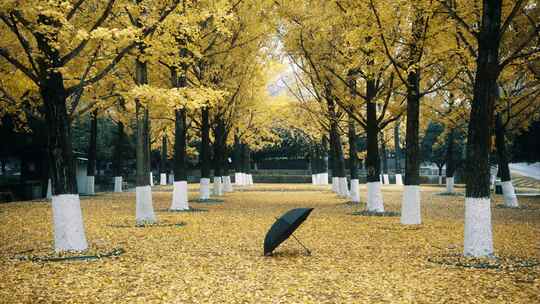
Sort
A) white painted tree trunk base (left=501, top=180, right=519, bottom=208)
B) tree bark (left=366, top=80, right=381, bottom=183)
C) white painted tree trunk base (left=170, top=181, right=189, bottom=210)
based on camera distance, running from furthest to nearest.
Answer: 1. white painted tree trunk base (left=501, top=180, right=519, bottom=208)
2. white painted tree trunk base (left=170, top=181, right=189, bottom=210)
3. tree bark (left=366, top=80, right=381, bottom=183)

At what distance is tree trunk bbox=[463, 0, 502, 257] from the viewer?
11.1m

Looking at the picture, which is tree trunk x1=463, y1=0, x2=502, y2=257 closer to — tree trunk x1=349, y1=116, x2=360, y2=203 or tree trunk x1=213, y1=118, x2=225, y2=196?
tree trunk x1=349, y1=116, x2=360, y2=203

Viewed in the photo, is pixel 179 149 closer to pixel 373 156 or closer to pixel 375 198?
pixel 373 156

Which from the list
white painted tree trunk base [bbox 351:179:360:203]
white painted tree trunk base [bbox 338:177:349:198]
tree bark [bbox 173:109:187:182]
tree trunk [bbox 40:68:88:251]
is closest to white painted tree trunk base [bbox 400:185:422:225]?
tree bark [bbox 173:109:187:182]

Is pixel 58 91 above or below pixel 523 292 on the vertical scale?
above

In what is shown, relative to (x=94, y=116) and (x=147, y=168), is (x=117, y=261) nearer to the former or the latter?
(x=147, y=168)

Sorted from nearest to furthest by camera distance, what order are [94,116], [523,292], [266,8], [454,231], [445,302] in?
[445,302]
[523,292]
[454,231]
[266,8]
[94,116]

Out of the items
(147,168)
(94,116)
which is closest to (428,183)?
(94,116)

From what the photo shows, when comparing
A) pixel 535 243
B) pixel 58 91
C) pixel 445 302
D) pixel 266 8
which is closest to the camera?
pixel 445 302

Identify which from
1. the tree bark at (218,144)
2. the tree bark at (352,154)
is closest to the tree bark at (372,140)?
the tree bark at (352,154)

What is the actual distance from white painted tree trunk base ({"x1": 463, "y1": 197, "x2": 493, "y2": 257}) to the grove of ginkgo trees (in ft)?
0.06

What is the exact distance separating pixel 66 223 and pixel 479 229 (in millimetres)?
7975

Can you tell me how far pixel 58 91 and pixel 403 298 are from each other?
7916 millimetres

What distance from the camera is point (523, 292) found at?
8.41 m
